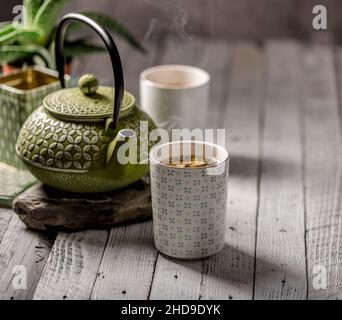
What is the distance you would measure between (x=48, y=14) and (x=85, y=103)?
29 centimetres

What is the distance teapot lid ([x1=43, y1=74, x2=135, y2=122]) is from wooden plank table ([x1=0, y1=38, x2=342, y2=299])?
16cm

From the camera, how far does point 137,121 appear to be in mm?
1048

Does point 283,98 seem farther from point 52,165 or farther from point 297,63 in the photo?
point 52,165

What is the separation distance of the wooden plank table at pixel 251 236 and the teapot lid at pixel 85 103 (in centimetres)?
16

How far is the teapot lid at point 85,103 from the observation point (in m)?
1.01

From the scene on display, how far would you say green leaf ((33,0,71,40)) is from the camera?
4.08 feet

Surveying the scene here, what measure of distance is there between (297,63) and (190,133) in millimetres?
595

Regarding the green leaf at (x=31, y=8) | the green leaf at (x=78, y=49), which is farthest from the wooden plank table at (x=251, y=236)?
the green leaf at (x=31, y=8)

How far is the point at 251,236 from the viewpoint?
3.40 ft

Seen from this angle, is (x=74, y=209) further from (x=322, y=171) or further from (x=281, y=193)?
(x=322, y=171)


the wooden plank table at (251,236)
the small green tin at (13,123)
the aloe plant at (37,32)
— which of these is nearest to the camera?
the wooden plank table at (251,236)

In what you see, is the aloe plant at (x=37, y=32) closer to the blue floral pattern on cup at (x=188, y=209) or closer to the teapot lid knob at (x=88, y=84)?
the teapot lid knob at (x=88, y=84)
